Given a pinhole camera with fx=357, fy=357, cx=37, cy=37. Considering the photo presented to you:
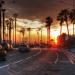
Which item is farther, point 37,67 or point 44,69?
point 37,67

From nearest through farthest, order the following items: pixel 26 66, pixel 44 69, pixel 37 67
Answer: pixel 44 69, pixel 37 67, pixel 26 66

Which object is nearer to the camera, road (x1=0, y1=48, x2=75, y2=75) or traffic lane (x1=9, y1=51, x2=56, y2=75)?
A: road (x1=0, y1=48, x2=75, y2=75)

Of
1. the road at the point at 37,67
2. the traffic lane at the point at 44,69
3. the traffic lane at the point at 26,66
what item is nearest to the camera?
the traffic lane at the point at 44,69

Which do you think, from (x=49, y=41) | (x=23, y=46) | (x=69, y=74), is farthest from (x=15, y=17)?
(x=69, y=74)

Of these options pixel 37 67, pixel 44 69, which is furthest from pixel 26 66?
pixel 44 69

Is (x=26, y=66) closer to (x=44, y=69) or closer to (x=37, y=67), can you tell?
(x=37, y=67)

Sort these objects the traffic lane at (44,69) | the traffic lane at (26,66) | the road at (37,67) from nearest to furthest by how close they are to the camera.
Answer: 1. the traffic lane at (44,69)
2. the road at (37,67)
3. the traffic lane at (26,66)

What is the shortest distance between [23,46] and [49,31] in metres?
98.5

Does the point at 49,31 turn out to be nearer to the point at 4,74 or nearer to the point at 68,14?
the point at 68,14

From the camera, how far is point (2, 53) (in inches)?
1458

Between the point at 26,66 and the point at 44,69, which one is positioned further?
the point at 26,66

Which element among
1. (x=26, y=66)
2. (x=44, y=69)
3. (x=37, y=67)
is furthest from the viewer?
(x=26, y=66)

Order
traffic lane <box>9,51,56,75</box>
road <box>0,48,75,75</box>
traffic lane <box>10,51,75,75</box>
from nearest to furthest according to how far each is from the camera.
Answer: traffic lane <box>10,51,75,75</box>, road <box>0,48,75,75</box>, traffic lane <box>9,51,56,75</box>

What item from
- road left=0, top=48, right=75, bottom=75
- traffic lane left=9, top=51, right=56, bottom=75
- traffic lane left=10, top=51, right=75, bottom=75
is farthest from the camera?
traffic lane left=9, top=51, right=56, bottom=75
